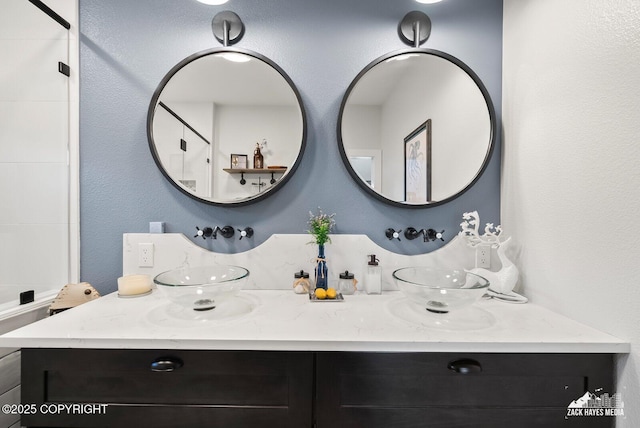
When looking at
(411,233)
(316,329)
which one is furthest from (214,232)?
(411,233)

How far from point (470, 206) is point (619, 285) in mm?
677

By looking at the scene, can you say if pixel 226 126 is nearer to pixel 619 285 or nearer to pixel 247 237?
pixel 247 237

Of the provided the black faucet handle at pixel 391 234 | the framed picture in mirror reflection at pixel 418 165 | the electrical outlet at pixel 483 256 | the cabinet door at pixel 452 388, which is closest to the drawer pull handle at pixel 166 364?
the cabinet door at pixel 452 388

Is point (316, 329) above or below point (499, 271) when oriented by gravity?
below

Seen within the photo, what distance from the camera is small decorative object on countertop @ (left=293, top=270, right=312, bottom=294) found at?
1.33m

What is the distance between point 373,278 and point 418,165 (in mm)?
619

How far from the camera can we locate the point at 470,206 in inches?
57.9

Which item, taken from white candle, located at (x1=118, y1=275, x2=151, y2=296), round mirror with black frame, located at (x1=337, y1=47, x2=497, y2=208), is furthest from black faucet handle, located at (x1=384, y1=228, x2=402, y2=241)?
white candle, located at (x1=118, y1=275, x2=151, y2=296)

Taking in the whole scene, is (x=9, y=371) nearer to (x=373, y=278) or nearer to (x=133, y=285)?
(x=133, y=285)

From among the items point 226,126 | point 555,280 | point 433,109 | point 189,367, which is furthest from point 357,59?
point 189,367

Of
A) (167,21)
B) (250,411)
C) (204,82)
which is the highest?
(167,21)

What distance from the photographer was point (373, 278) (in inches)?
52.6

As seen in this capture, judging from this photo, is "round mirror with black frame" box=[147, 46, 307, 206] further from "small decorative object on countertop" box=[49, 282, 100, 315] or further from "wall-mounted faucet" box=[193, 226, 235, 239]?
"small decorative object on countertop" box=[49, 282, 100, 315]

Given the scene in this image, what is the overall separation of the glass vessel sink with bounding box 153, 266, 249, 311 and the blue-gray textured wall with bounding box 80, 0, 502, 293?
0.47ft
